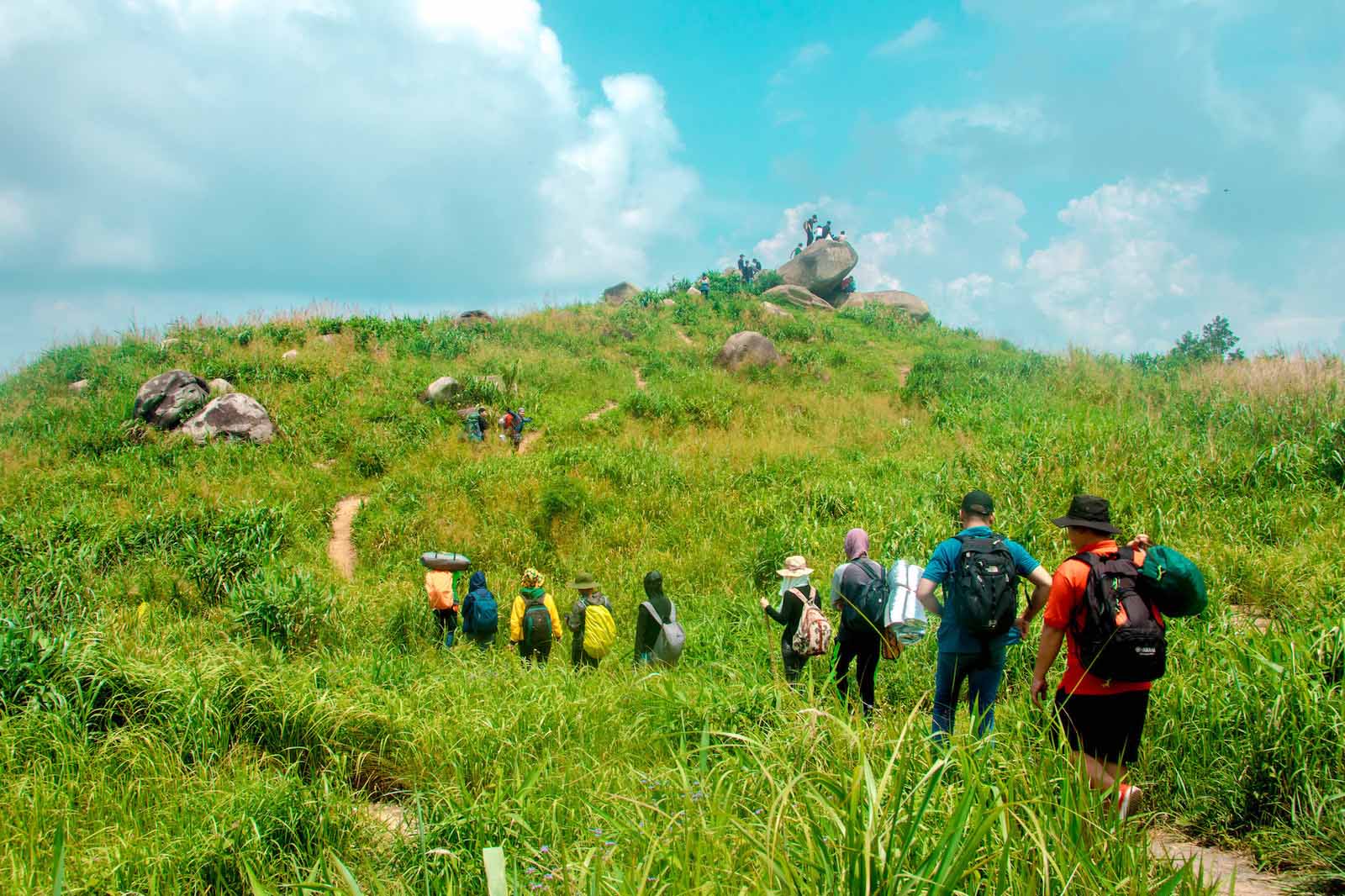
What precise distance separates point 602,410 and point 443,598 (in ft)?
32.8

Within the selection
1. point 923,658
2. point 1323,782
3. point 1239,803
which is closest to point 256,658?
point 923,658

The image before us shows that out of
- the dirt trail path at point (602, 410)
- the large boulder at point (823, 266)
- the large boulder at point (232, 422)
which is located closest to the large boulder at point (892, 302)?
the large boulder at point (823, 266)

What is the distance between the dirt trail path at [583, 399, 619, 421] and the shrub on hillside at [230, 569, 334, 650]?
30.4 ft

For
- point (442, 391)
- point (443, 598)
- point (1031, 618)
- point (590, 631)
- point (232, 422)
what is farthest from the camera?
point (442, 391)

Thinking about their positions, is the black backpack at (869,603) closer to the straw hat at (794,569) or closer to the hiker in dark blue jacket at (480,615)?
the straw hat at (794,569)

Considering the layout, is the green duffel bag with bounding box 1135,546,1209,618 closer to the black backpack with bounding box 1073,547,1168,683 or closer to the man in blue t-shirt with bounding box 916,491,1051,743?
the black backpack with bounding box 1073,547,1168,683

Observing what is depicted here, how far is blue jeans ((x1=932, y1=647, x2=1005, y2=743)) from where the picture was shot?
4.05m

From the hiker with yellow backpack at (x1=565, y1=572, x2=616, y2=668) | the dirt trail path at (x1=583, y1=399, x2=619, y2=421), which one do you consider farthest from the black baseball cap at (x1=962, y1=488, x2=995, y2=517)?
the dirt trail path at (x1=583, y1=399, x2=619, y2=421)

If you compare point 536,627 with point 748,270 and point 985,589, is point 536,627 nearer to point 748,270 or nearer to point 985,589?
point 985,589

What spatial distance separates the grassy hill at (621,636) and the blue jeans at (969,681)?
463mm

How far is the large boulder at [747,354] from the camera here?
2059 centimetres

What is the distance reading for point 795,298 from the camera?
32.5 metres

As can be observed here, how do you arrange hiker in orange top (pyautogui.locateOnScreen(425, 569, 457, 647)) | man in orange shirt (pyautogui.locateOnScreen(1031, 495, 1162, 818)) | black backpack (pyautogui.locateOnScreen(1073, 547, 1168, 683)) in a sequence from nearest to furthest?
black backpack (pyautogui.locateOnScreen(1073, 547, 1168, 683)), man in orange shirt (pyautogui.locateOnScreen(1031, 495, 1162, 818)), hiker in orange top (pyautogui.locateOnScreen(425, 569, 457, 647))

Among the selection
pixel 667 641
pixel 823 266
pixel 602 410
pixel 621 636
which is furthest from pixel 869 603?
pixel 823 266
